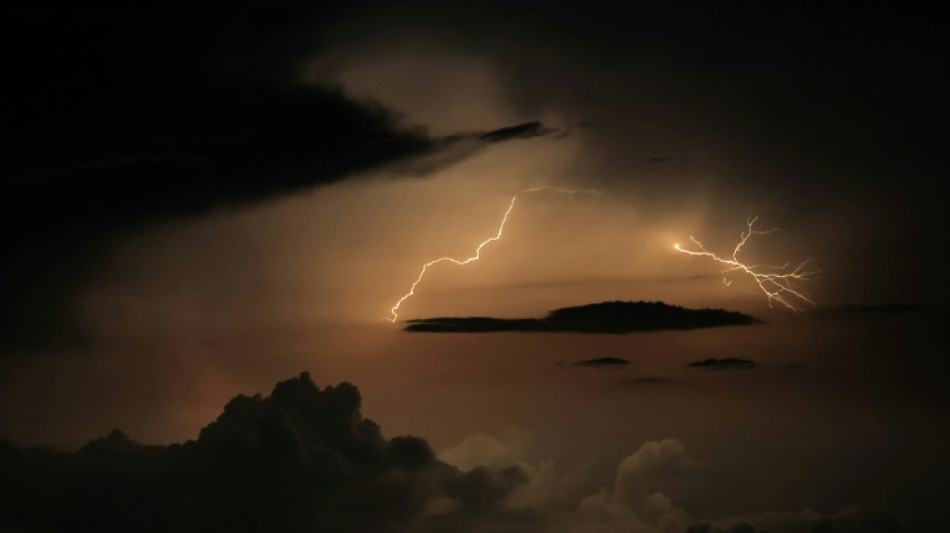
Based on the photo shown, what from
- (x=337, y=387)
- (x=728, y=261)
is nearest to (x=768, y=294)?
(x=728, y=261)

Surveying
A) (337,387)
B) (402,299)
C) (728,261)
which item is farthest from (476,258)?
(337,387)

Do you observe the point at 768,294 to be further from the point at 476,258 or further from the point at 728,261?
the point at 476,258

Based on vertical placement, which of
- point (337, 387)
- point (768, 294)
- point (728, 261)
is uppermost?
point (728, 261)

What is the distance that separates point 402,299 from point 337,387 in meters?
4.68

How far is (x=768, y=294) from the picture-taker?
5.14 metres

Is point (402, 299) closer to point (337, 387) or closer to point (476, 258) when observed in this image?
point (476, 258)

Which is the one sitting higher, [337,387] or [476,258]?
[476,258]

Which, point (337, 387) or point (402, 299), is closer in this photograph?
point (402, 299)

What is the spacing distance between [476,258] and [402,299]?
2.01m

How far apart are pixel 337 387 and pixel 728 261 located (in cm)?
1129

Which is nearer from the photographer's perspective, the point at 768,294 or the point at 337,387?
the point at 768,294

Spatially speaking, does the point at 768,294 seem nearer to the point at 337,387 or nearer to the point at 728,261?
the point at 728,261

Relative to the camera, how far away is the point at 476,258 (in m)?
5.29

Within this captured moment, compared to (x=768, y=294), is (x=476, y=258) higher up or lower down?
higher up
